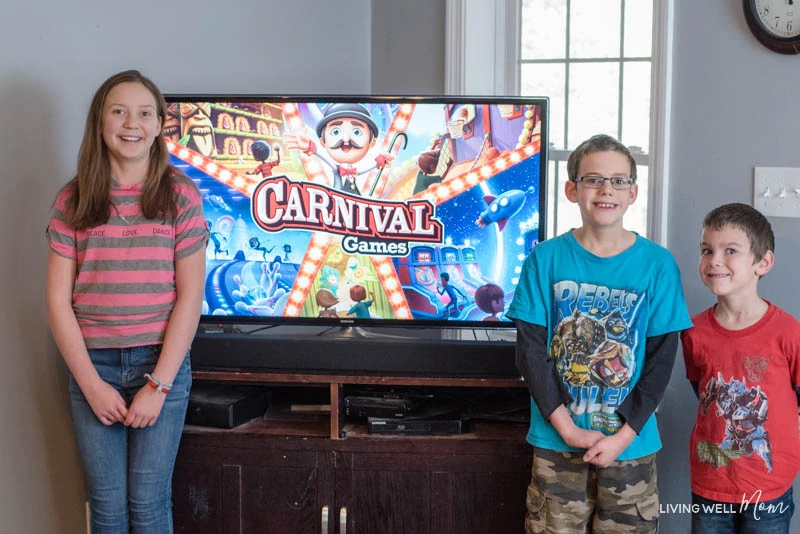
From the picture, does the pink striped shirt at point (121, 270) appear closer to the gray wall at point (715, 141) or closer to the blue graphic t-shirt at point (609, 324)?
the blue graphic t-shirt at point (609, 324)

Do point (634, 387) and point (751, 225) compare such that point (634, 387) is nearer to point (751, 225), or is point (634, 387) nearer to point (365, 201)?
point (751, 225)

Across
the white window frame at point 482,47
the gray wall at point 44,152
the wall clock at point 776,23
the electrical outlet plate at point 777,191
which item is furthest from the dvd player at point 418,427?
the wall clock at point 776,23

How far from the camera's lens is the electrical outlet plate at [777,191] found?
2201mm

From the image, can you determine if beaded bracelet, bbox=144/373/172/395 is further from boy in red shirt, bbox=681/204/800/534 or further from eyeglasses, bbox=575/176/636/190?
boy in red shirt, bbox=681/204/800/534

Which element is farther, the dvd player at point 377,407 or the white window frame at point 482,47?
the white window frame at point 482,47

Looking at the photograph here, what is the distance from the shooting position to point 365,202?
252 cm

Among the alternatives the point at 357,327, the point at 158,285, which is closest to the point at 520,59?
the point at 357,327

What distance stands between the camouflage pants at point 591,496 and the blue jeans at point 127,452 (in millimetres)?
913

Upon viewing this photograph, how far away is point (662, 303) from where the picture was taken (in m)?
2.05

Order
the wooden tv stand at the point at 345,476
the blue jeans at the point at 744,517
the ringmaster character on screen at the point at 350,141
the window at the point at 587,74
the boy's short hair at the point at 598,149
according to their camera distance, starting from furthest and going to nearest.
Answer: the window at the point at 587,74
the ringmaster character on screen at the point at 350,141
the wooden tv stand at the point at 345,476
the boy's short hair at the point at 598,149
the blue jeans at the point at 744,517

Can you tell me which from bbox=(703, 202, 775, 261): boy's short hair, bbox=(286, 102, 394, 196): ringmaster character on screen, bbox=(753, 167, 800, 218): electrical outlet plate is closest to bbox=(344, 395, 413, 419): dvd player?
bbox=(286, 102, 394, 196): ringmaster character on screen

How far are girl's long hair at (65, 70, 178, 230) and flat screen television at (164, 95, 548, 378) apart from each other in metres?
0.36

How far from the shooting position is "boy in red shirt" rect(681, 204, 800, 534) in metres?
1.96

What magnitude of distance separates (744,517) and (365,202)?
4.13 ft
